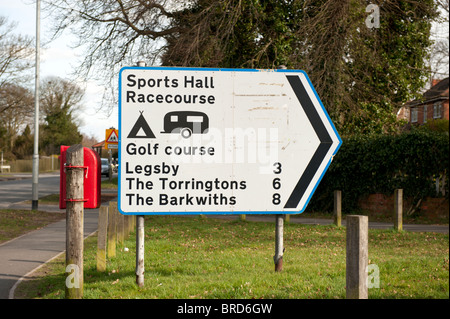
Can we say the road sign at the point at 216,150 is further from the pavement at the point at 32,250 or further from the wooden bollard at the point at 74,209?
the pavement at the point at 32,250

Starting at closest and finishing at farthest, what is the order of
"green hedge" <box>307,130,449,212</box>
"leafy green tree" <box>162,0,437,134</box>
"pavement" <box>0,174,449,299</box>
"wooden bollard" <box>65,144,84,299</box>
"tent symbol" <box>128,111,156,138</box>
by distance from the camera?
"tent symbol" <box>128,111,156,138</box>, "wooden bollard" <box>65,144,84,299</box>, "pavement" <box>0,174,449,299</box>, "leafy green tree" <box>162,0,437,134</box>, "green hedge" <box>307,130,449,212</box>

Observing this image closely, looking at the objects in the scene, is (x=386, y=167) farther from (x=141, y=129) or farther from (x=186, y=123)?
(x=141, y=129)

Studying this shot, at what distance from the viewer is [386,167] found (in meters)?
17.4

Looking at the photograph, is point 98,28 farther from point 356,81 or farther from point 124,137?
point 124,137

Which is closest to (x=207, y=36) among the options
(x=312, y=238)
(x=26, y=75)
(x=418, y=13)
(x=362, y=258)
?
(x=312, y=238)

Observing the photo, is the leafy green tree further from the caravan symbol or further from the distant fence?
the distant fence

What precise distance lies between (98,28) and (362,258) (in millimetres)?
17407

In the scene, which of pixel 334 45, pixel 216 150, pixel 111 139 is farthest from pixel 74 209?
pixel 111 139

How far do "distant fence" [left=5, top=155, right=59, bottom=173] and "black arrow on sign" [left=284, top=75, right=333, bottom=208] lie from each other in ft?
212

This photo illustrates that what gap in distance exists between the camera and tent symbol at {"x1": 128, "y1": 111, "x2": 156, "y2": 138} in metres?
5.29

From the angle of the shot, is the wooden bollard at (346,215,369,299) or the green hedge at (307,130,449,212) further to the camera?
the green hedge at (307,130,449,212)

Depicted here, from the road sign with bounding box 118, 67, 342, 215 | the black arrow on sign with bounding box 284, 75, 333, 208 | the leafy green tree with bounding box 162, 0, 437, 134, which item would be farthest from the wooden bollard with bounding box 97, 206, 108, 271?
the leafy green tree with bounding box 162, 0, 437, 134

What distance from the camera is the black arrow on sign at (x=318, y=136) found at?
204 inches

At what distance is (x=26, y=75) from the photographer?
38.3m
